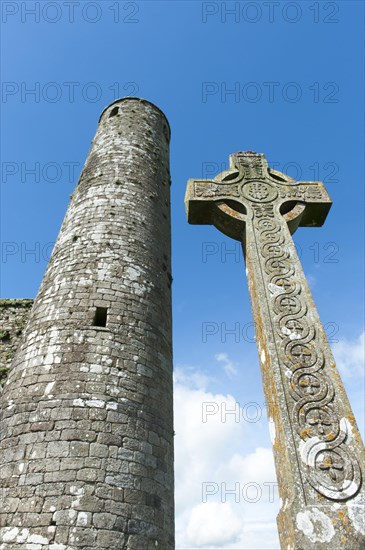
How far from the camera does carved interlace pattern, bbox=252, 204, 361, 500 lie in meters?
2.52

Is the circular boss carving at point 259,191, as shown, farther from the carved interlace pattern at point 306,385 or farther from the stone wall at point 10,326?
the stone wall at point 10,326

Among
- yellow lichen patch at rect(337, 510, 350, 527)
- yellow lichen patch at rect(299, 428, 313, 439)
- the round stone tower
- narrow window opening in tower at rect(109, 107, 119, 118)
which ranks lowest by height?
yellow lichen patch at rect(337, 510, 350, 527)

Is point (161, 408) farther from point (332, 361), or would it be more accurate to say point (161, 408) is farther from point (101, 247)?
point (332, 361)

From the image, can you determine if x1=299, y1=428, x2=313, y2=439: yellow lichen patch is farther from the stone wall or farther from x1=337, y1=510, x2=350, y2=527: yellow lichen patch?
the stone wall

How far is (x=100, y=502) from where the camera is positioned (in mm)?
5012

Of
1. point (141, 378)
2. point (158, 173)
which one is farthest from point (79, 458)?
point (158, 173)

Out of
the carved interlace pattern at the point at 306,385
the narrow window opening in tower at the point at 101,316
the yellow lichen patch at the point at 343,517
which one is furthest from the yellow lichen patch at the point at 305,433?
the narrow window opening in tower at the point at 101,316

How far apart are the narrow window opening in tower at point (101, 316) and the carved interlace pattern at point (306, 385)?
3.88 m

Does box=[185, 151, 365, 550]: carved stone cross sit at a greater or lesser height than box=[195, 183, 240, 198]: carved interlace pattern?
lesser

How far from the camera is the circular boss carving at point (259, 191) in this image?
14.7 feet

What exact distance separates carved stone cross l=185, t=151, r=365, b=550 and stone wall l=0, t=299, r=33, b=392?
6.85 meters

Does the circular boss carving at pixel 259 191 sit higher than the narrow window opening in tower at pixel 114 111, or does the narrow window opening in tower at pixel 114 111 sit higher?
the narrow window opening in tower at pixel 114 111

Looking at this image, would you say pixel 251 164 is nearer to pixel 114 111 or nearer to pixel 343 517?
pixel 343 517

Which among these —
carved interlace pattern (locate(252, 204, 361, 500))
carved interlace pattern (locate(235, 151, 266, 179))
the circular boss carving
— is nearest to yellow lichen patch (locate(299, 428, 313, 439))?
carved interlace pattern (locate(252, 204, 361, 500))
